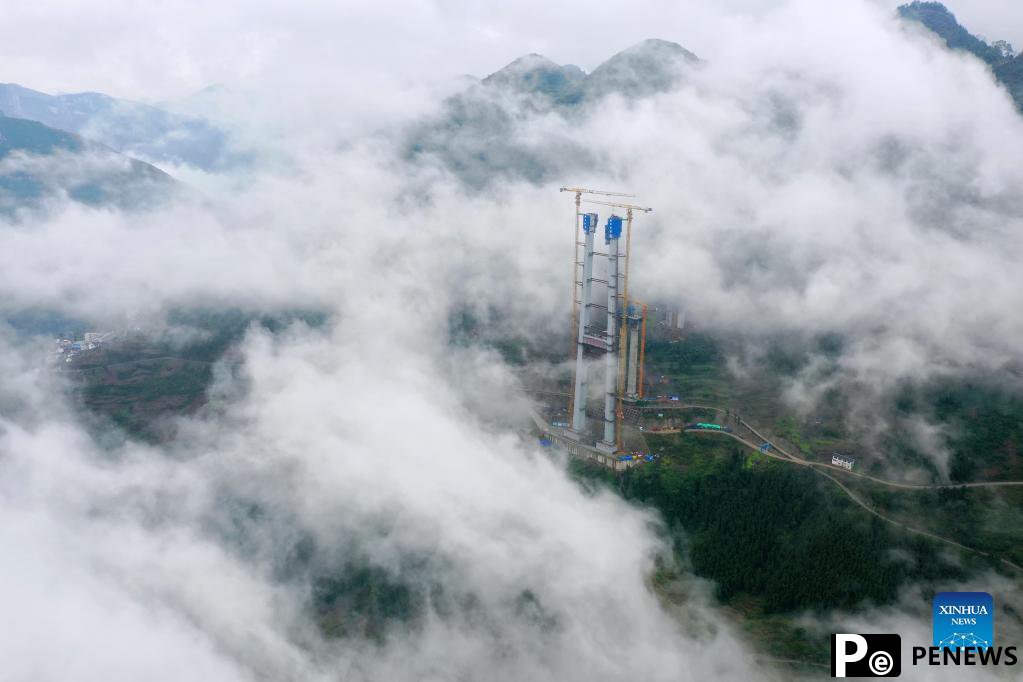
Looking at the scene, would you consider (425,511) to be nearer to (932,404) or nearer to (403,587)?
(403,587)

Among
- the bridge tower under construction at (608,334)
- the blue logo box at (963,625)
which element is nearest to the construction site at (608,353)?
the bridge tower under construction at (608,334)

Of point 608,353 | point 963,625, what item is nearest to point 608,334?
point 608,353

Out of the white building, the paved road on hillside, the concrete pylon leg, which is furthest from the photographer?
the concrete pylon leg

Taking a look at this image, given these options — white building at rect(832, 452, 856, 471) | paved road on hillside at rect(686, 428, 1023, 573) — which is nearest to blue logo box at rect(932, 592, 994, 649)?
paved road on hillside at rect(686, 428, 1023, 573)

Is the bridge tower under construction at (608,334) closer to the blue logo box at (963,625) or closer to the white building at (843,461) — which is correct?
the white building at (843,461)

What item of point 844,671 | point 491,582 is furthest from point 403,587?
point 844,671

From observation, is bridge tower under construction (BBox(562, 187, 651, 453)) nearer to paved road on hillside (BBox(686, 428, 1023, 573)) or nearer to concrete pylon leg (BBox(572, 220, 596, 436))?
concrete pylon leg (BBox(572, 220, 596, 436))

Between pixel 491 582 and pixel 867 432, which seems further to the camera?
pixel 867 432

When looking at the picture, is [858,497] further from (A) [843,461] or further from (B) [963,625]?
(B) [963,625]

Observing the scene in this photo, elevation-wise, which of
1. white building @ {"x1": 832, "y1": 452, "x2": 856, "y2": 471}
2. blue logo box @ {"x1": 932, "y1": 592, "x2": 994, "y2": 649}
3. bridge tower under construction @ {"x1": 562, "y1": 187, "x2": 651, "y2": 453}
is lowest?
blue logo box @ {"x1": 932, "y1": 592, "x2": 994, "y2": 649}
